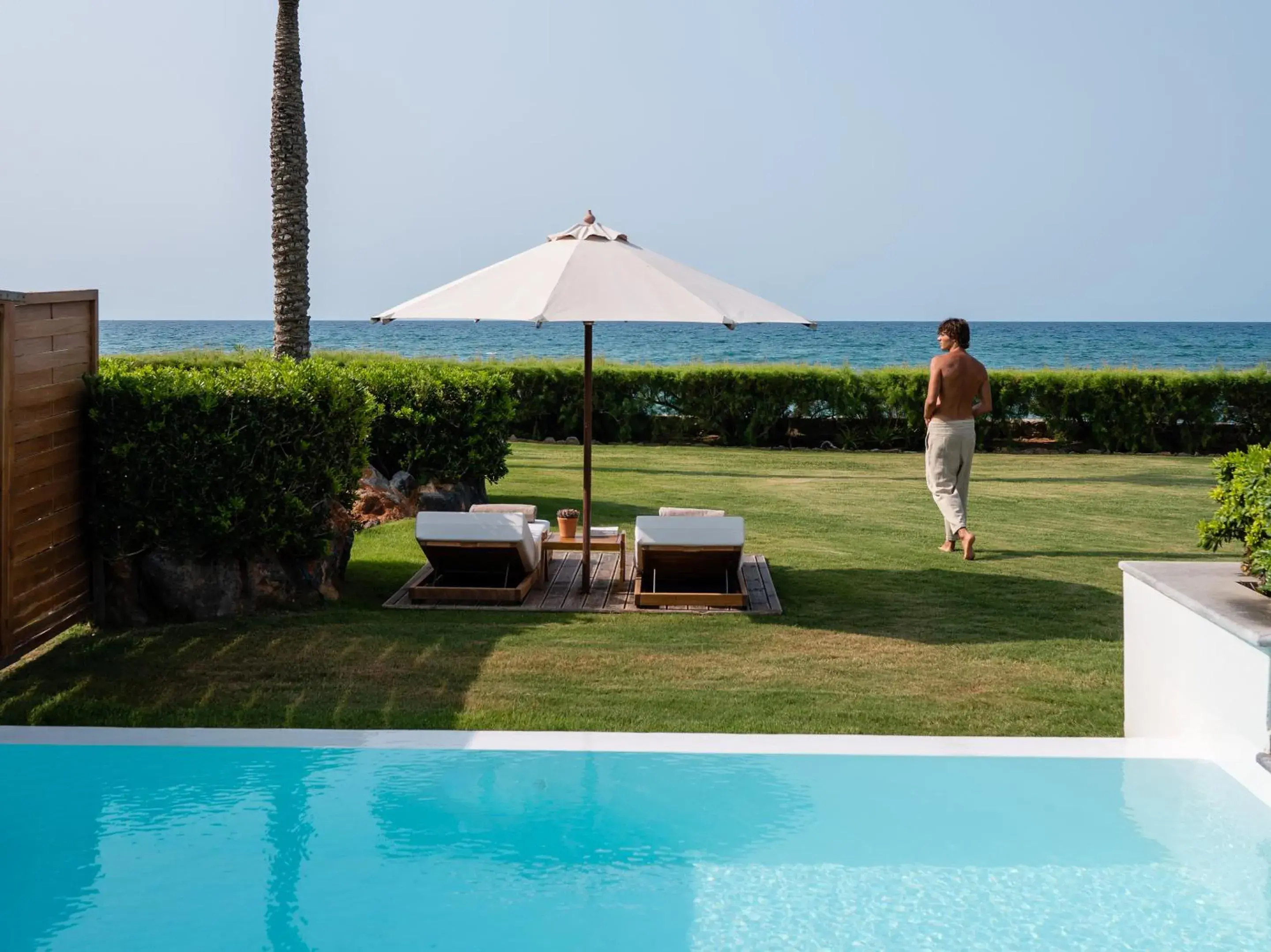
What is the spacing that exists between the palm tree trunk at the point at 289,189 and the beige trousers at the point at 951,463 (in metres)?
6.67

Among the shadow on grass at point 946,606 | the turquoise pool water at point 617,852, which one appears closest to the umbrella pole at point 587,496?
the shadow on grass at point 946,606

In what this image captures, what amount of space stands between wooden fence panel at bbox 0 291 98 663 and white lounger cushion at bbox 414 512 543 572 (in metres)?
2.13

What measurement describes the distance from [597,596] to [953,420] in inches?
152

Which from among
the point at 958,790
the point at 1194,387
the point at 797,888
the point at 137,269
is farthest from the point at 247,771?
the point at 137,269

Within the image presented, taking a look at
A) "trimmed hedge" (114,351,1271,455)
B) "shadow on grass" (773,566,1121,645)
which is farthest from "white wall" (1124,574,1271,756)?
"trimmed hedge" (114,351,1271,455)

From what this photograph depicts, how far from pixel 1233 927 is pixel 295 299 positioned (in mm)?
11247

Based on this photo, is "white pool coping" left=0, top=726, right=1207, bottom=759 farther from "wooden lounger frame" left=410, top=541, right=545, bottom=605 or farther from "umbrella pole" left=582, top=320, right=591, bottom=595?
"umbrella pole" left=582, top=320, right=591, bottom=595

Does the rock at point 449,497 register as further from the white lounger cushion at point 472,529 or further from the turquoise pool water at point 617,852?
the turquoise pool water at point 617,852

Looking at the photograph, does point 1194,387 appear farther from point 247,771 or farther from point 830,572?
point 247,771

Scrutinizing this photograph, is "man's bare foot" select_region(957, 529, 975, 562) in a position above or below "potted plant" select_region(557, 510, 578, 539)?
below

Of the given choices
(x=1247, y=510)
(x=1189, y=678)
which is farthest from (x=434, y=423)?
(x=1247, y=510)

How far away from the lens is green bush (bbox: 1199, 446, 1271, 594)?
186 inches

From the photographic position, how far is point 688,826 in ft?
15.2

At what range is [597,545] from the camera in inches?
366
